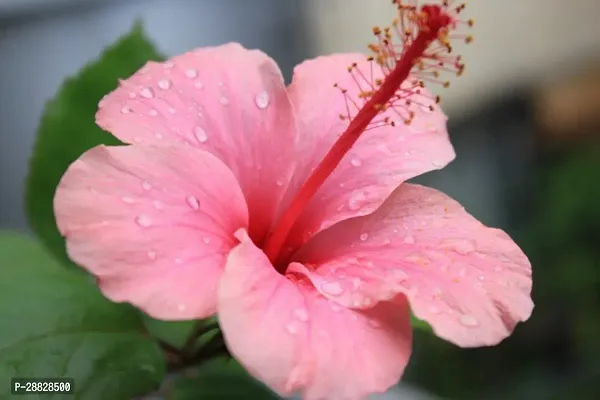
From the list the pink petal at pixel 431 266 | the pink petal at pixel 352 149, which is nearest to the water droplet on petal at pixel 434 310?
the pink petal at pixel 431 266

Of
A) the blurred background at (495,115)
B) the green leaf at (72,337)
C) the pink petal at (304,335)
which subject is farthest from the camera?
the blurred background at (495,115)

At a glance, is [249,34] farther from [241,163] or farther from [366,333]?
[366,333]

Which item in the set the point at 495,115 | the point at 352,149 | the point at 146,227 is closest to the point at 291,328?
the point at 146,227

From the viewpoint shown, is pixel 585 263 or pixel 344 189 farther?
pixel 585 263

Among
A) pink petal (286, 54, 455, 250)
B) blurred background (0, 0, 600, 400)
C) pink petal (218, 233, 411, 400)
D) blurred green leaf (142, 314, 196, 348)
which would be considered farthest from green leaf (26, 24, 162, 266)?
blurred background (0, 0, 600, 400)

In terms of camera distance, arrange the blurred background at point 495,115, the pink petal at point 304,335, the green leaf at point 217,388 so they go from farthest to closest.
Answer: the blurred background at point 495,115 < the green leaf at point 217,388 < the pink petal at point 304,335

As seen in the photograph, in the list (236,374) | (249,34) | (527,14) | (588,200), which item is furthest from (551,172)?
(236,374)

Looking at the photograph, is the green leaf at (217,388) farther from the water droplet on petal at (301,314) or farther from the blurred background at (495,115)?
the blurred background at (495,115)
